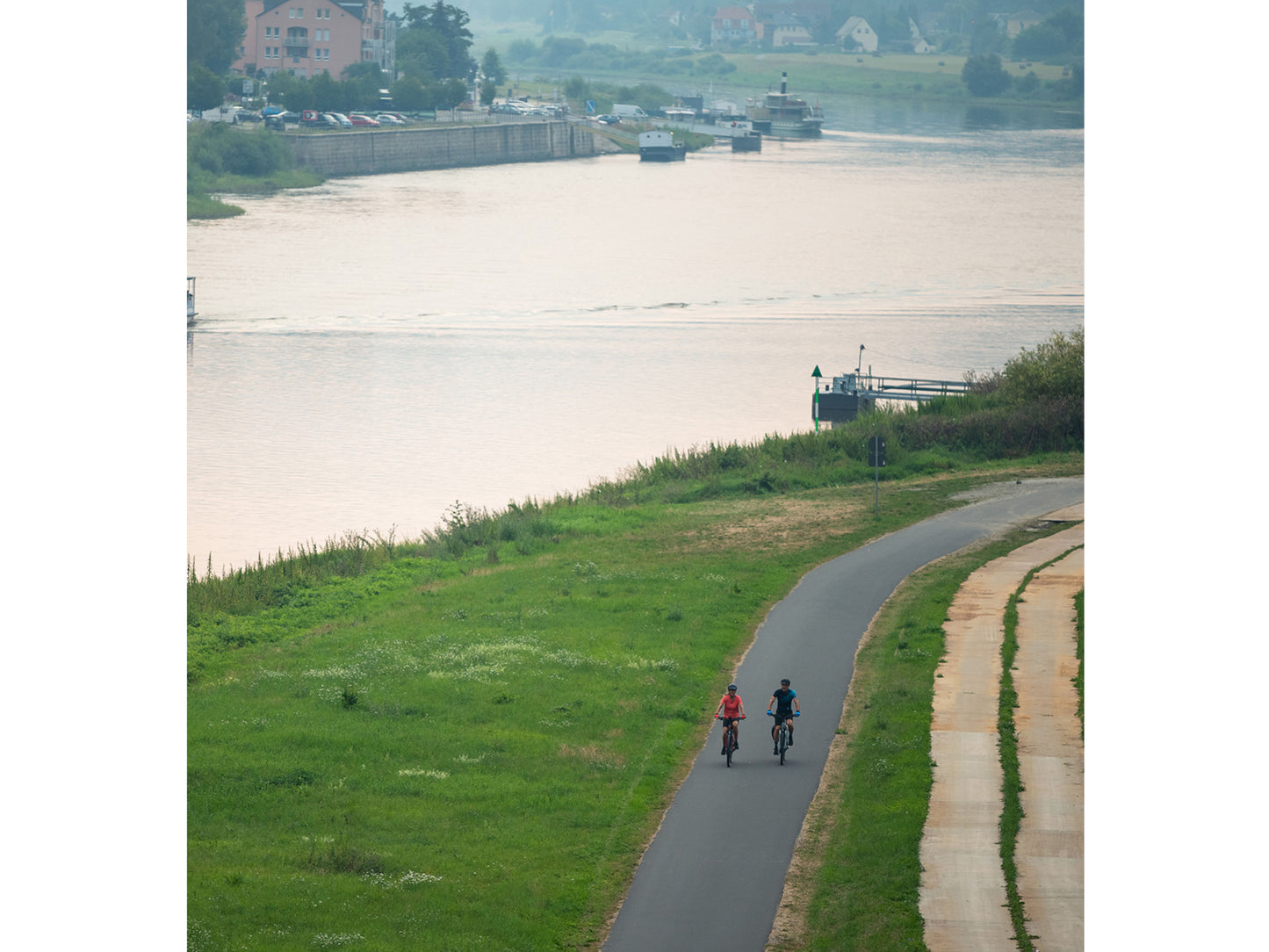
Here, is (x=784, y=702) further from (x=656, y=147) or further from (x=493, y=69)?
(x=493, y=69)

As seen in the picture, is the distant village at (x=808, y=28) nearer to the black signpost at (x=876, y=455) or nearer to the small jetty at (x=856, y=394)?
the small jetty at (x=856, y=394)

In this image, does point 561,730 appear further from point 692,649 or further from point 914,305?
point 914,305

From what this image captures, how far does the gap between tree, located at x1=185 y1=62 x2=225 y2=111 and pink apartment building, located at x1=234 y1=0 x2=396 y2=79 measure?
1031 centimetres

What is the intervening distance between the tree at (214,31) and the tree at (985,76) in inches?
1926

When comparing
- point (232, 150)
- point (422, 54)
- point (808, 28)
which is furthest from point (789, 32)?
point (232, 150)

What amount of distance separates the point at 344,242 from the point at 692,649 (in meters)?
71.0

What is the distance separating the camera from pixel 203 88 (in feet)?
→ 335

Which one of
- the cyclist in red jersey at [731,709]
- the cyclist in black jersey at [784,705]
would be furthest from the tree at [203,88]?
the cyclist in black jersey at [784,705]

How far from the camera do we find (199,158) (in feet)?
336

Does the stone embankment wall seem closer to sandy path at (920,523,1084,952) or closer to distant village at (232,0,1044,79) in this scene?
distant village at (232,0,1044,79)

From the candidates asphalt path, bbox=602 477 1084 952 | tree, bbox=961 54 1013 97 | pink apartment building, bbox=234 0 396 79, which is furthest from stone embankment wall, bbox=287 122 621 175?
asphalt path, bbox=602 477 1084 952

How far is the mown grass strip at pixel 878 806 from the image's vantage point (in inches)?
621
